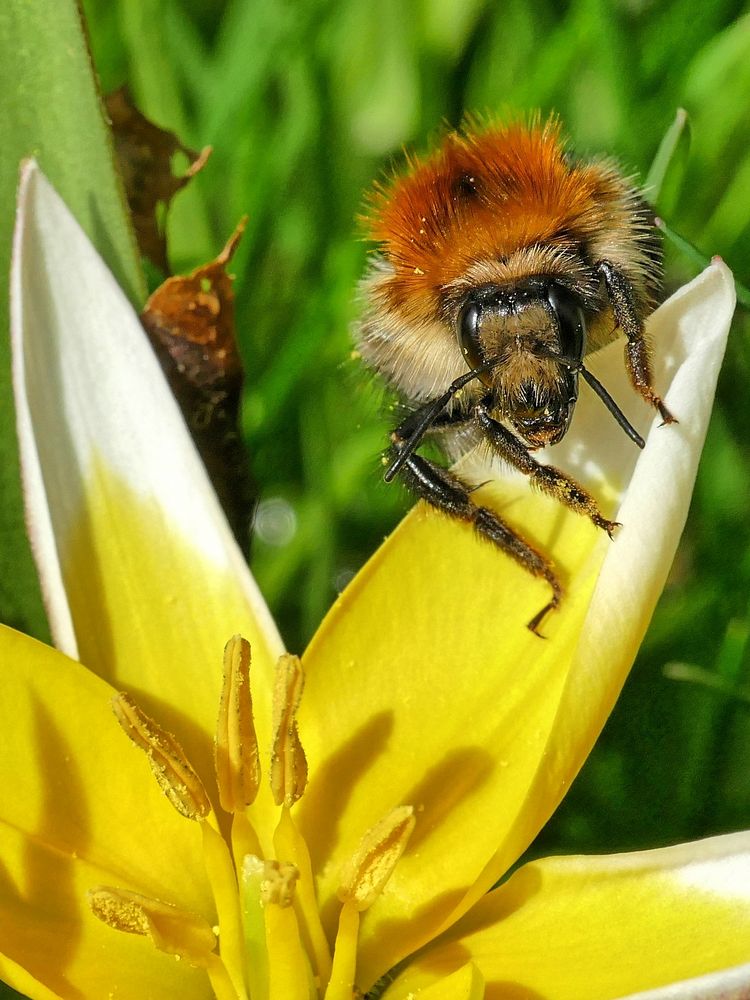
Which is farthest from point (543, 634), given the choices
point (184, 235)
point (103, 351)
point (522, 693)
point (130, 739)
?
point (184, 235)

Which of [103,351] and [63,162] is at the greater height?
[63,162]

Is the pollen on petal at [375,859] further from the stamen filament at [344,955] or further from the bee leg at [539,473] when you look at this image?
the bee leg at [539,473]

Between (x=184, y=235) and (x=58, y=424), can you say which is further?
(x=184, y=235)

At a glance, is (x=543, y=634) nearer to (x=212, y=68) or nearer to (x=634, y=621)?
(x=634, y=621)

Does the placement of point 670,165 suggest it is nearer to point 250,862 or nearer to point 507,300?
point 507,300

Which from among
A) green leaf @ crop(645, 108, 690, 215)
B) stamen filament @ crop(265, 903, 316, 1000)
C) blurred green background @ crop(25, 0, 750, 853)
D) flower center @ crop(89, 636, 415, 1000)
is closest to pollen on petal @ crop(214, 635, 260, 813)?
flower center @ crop(89, 636, 415, 1000)

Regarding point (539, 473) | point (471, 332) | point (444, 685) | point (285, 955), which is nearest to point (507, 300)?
point (471, 332)
